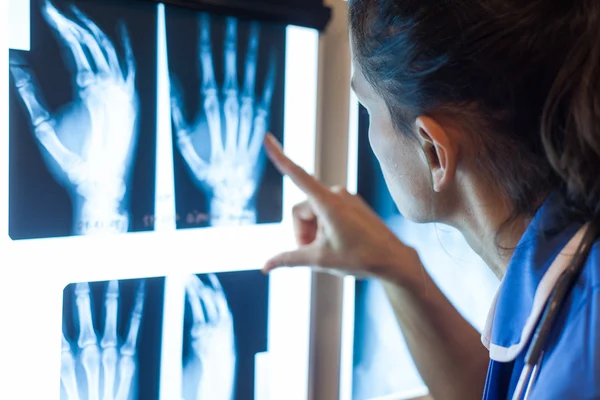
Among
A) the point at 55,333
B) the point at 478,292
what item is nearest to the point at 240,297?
the point at 55,333

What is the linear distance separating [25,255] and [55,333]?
101 millimetres

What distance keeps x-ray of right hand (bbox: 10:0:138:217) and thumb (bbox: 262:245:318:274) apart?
24cm

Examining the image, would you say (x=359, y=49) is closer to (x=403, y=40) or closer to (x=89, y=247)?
(x=403, y=40)

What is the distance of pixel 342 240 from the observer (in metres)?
Answer: 0.88

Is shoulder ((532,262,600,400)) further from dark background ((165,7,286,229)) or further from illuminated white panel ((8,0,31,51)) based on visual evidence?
illuminated white panel ((8,0,31,51))

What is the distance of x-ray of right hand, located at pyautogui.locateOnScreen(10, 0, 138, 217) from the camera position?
25.5 inches

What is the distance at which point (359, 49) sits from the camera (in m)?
0.68

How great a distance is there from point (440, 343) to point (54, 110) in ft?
2.09

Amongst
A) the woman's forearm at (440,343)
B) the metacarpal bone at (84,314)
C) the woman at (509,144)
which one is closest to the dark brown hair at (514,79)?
the woman at (509,144)

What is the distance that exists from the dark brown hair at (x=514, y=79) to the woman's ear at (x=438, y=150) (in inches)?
0.7

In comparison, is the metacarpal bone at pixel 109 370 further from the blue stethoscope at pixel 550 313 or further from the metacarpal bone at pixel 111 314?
the blue stethoscope at pixel 550 313

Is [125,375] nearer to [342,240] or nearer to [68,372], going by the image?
[68,372]

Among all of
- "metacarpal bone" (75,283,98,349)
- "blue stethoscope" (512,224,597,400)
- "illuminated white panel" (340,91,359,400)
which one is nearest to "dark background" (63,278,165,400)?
"metacarpal bone" (75,283,98,349)

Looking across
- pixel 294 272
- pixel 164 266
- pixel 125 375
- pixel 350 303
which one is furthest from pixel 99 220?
pixel 350 303
